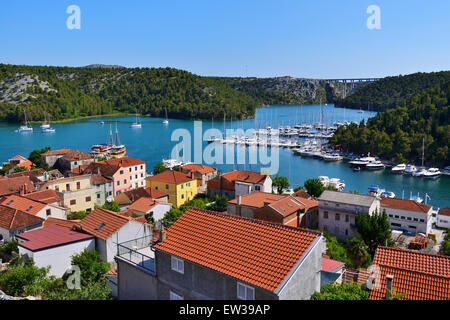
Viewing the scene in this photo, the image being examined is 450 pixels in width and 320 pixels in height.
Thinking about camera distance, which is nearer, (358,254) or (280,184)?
(358,254)

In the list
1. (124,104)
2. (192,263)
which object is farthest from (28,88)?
(192,263)

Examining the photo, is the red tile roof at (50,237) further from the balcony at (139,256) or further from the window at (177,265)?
the window at (177,265)

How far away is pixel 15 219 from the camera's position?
10.2m

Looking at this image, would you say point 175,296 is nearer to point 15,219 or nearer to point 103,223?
point 103,223

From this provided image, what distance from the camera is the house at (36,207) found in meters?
11.4

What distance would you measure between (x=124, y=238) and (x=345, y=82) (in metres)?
126

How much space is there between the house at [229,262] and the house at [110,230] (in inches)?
137

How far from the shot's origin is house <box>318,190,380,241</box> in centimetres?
1341

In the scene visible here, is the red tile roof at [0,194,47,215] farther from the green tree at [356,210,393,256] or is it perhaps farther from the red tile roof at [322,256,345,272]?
the green tree at [356,210,393,256]

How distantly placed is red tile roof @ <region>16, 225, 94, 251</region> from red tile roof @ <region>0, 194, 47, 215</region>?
276cm

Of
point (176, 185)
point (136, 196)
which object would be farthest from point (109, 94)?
point (136, 196)

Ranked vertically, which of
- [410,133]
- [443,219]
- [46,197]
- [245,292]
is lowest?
[443,219]

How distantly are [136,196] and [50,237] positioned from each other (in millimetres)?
7550
